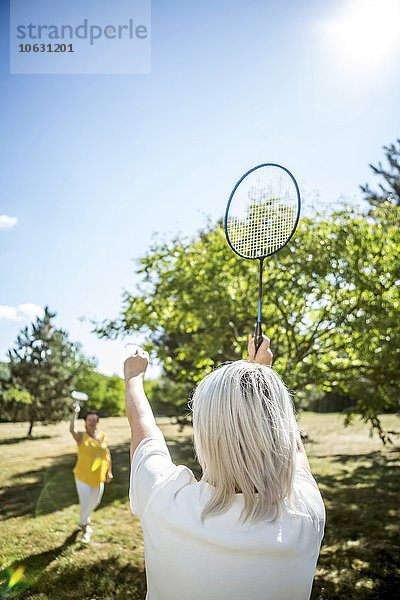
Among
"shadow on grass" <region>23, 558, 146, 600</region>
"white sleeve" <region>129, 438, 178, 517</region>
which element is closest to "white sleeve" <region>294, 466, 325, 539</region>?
"white sleeve" <region>129, 438, 178, 517</region>

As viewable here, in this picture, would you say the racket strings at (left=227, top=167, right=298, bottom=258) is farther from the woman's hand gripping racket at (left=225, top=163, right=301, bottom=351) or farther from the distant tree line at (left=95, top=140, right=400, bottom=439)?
the distant tree line at (left=95, top=140, right=400, bottom=439)

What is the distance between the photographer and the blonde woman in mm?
1131

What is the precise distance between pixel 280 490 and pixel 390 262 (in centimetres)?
552

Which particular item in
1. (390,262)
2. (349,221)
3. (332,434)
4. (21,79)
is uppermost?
(21,79)

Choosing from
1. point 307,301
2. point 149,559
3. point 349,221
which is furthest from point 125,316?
point 149,559

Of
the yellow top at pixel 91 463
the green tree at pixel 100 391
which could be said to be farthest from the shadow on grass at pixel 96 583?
the green tree at pixel 100 391

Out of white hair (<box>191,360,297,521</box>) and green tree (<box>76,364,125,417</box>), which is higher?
white hair (<box>191,360,297,521</box>)

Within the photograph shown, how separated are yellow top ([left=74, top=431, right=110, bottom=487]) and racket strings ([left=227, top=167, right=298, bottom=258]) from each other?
4.73m

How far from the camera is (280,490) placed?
46.5 inches

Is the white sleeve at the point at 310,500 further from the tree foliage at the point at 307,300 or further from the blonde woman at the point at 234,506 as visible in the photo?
the tree foliage at the point at 307,300

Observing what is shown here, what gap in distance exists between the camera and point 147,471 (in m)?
1.23

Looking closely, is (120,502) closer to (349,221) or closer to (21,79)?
(349,221)

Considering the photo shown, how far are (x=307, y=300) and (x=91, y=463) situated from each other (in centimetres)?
397

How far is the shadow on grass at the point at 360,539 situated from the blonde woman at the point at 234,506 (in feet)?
13.8
